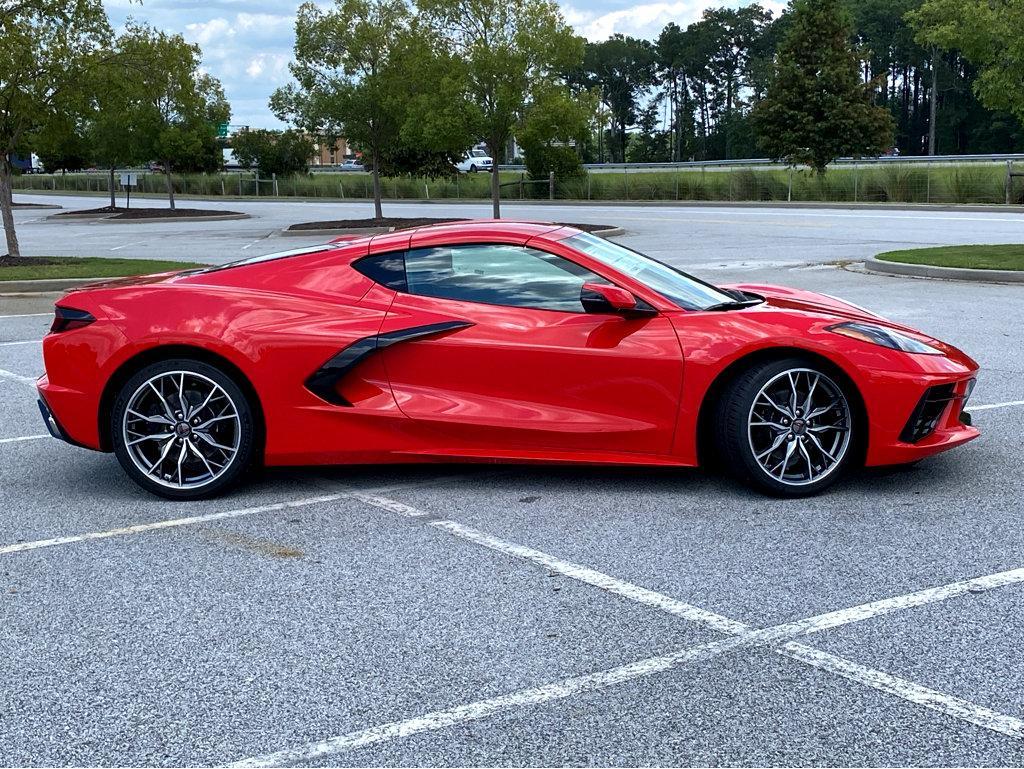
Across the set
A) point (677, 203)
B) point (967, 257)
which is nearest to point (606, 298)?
point (967, 257)

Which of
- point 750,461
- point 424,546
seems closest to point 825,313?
point 750,461

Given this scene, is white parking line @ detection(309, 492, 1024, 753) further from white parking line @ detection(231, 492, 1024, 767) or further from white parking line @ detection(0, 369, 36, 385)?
white parking line @ detection(0, 369, 36, 385)

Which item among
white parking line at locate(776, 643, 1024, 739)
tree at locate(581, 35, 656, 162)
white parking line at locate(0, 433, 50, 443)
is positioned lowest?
white parking line at locate(776, 643, 1024, 739)

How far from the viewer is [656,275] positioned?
6312 mm

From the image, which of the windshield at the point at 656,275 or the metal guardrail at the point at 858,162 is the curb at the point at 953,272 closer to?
the windshield at the point at 656,275

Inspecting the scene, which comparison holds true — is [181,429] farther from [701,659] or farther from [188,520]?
[701,659]

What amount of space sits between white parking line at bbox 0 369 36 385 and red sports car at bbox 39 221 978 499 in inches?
145

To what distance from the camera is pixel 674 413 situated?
5754 mm

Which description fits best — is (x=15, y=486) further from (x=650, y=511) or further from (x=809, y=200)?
(x=809, y=200)

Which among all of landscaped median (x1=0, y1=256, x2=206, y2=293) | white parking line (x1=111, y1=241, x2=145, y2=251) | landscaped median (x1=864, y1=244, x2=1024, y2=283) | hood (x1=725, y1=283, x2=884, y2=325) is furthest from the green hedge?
hood (x1=725, y1=283, x2=884, y2=325)

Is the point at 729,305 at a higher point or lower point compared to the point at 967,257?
higher

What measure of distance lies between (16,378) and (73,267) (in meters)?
10.0

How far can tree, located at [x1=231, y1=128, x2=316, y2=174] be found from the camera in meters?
61.6

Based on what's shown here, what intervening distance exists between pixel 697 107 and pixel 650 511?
394 ft
